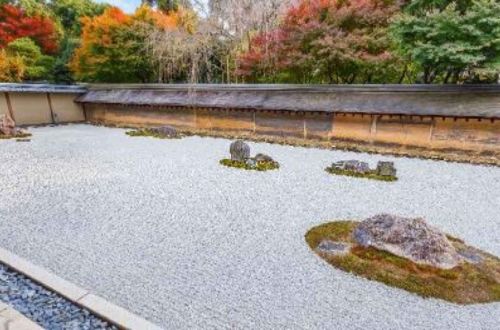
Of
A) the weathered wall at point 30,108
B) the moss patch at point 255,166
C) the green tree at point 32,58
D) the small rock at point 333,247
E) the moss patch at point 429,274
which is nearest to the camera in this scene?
the moss patch at point 429,274

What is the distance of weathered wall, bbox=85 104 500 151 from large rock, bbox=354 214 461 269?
262 inches

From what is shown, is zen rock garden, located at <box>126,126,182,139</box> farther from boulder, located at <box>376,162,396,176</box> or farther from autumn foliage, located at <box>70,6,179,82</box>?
boulder, located at <box>376,162,396,176</box>

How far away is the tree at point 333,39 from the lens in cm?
1106

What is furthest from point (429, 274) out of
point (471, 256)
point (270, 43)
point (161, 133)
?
point (161, 133)

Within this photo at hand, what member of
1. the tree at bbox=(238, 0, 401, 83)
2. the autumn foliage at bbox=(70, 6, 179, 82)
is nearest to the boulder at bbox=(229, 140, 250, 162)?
the tree at bbox=(238, 0, 401, 83)

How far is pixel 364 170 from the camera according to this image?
8.07 metres

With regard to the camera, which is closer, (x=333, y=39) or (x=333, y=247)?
(x=333, y=247)

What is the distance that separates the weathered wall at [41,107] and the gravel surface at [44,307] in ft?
54.6

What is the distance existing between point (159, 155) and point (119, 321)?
7.92 m

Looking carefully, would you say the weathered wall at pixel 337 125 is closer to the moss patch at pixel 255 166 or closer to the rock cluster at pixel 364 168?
the rock cluster at pixel 364 168

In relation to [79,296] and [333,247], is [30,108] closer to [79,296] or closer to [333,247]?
[79,296]

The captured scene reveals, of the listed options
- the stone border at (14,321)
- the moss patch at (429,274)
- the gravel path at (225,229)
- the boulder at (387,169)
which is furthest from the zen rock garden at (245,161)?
the stone border at (14,321)

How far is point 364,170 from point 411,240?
13.6 feet

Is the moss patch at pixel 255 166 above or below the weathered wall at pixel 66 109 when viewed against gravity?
below
